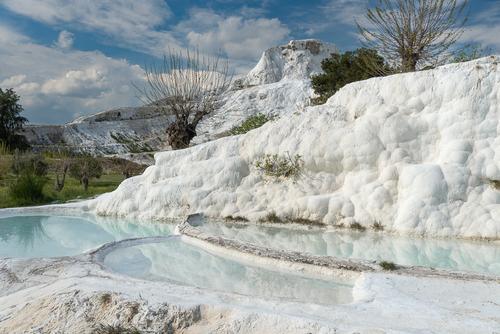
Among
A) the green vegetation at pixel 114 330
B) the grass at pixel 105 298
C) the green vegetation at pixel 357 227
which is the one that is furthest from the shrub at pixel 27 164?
the green vegetation at pixel 114 330

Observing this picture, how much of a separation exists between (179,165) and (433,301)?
933cm

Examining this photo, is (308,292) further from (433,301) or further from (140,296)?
(140,296)

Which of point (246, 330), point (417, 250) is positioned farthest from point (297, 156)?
point (246, 330)

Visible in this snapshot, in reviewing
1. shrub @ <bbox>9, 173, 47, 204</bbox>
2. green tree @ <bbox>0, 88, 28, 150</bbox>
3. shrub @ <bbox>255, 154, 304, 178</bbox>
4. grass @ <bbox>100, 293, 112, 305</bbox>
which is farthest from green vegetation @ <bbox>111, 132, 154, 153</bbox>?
grass @ <bbox>100, 293, 112, 305</bbox>

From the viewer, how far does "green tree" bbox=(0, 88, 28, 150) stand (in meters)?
41.5

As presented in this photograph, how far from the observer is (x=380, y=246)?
8547 mm

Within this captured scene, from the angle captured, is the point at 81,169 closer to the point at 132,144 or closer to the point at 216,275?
the point at 216,275

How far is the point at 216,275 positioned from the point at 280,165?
572cm

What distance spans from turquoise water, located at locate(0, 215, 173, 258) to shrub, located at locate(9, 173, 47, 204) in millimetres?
2638

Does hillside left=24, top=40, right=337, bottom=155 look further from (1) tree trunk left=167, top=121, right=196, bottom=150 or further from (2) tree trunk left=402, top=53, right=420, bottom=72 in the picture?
(2) tree trunk left=402, top=53, right=420, bottom=72

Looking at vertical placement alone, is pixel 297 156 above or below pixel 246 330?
above

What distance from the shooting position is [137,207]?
13031 millimetres

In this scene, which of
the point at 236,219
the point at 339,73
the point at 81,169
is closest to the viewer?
the point at 236,219

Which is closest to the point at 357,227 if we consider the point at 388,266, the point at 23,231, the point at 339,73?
the point at 388,266
